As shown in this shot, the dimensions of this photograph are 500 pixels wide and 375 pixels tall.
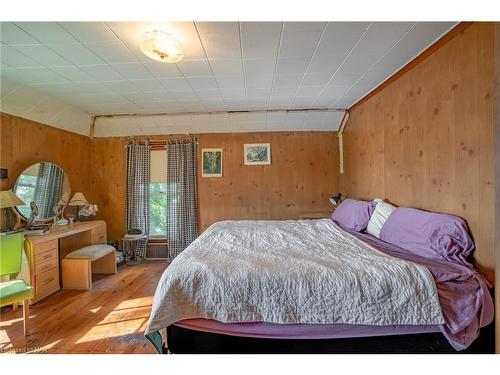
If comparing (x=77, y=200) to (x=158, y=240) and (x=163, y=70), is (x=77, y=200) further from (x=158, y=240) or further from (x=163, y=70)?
(x=163, y=70)

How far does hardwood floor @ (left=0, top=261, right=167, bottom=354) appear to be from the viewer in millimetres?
1577

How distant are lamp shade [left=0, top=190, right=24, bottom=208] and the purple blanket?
3.65 metres

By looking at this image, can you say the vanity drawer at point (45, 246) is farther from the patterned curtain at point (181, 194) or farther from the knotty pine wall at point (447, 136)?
the knotty pine wall at point (447, 136)

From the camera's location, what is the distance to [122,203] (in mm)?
3674

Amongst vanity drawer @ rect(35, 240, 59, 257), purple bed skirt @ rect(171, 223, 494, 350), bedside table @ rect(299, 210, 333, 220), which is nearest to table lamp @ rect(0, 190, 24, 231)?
vanity drawer @ rect(35, 240, 59, 257)

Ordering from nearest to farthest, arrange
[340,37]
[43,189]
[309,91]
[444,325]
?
[444,325], [340,37], [309,91], [43,189]

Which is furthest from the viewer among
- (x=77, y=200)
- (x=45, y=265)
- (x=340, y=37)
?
(x=77, y=200)

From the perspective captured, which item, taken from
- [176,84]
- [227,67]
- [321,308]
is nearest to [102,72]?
[176,84]

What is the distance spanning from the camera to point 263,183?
3688 millimetres

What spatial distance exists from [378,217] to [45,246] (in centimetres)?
346

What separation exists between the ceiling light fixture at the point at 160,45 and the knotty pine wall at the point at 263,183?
2.07 m

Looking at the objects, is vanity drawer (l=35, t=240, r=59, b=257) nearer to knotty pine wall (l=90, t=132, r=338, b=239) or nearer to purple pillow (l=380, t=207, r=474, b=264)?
knotty pine wall (l=90, t=132, r=338, b=239)

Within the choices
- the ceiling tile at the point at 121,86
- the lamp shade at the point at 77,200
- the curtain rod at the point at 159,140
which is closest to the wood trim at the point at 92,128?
the curtain rod at the point at 159,140
